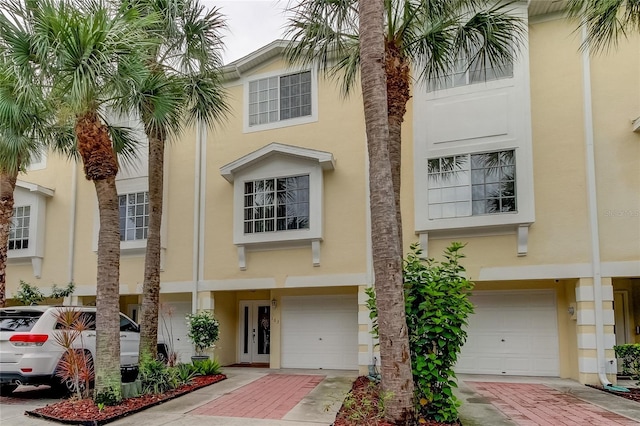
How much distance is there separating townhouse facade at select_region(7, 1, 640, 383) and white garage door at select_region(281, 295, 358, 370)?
0.04 meters

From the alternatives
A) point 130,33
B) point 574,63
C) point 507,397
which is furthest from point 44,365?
point 574,63

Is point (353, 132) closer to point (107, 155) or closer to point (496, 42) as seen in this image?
point (496, 42)

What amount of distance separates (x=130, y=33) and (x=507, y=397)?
32.6 ft

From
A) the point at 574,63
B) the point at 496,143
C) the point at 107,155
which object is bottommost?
the point at 107,155

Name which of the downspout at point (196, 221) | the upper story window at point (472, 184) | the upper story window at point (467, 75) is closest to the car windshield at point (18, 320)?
the downspout at point (196, 221)

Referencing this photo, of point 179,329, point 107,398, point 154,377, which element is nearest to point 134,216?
point 179,329

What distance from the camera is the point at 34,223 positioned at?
16.3 m

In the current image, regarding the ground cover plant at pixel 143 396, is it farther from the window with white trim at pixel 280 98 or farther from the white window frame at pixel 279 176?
the window with white trim at pixel 280 98

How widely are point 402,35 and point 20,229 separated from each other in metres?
14.8

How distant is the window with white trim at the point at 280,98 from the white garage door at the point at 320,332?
18.3 feet

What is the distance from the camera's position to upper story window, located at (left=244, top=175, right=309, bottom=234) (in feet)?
43.8

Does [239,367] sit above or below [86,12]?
below

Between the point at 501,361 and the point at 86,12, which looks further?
the point at 501,361

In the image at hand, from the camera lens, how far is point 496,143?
11812 millimetres
